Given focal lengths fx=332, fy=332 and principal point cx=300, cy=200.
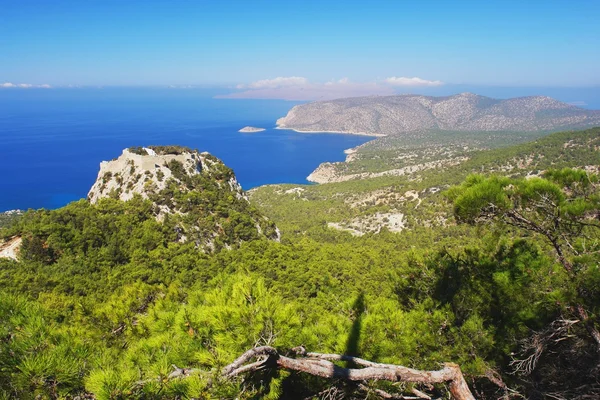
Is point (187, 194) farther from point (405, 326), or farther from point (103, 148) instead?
point (103, 148)

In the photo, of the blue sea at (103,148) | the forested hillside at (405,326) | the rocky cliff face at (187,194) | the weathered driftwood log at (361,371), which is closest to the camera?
the forested hillside at (405,326)

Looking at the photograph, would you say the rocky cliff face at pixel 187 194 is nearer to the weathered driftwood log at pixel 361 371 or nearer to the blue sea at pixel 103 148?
the weathered driftwood log at pixel 361 371

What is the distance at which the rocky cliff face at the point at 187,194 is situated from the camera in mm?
23000

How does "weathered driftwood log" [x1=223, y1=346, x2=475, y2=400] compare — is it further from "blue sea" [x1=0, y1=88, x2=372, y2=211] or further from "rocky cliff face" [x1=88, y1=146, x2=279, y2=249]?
"blue sea" [x1=0, y1=88, x2=372, y2=211]

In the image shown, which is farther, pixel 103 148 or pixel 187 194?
pixel 103 148

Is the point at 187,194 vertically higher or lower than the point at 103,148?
higher

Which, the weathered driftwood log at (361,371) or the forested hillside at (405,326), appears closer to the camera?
the forested hillside at (405,326)

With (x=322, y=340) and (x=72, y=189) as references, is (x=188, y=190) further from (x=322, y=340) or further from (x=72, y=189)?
(x=72, y=189)

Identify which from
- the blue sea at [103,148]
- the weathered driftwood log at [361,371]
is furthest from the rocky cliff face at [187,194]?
the blue sea at [103,148]

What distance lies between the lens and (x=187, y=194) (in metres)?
24.9

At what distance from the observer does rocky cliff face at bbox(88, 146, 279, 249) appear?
23.0 m

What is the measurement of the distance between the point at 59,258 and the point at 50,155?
4371 inches

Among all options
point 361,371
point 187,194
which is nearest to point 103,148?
point 187,194

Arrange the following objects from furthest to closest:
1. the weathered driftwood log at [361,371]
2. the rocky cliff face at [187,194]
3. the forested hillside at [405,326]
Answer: the rocky cliff face at [187,194]
the weathered driftwood log at [361,371]
the forested hillside at [405,326]
